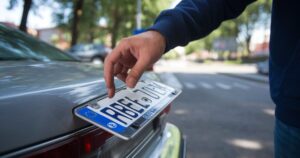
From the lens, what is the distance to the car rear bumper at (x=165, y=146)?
2.18 m

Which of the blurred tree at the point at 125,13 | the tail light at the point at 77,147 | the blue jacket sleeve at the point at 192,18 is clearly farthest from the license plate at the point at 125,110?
the blurred tree at the point at 125,13

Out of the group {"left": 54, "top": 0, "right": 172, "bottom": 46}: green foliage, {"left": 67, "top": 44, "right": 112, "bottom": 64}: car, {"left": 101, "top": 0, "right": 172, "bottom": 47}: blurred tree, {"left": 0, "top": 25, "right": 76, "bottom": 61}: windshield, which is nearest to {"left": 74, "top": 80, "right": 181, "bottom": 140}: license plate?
{"left": 0, "top": 25, "right": 76, "bottom": 61}: windshield

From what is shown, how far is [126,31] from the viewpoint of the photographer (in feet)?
108

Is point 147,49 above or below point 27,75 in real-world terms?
above

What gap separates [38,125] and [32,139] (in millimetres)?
49

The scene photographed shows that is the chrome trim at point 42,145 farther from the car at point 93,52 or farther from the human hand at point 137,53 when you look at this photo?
the car at point 93,52

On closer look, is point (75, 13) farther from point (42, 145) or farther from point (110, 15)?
point (42, 145)

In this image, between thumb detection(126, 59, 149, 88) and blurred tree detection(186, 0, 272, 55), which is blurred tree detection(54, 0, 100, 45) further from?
blurred tree detection(186, 0, 272, 55)

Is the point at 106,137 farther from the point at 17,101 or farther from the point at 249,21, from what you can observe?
the point at 249,21

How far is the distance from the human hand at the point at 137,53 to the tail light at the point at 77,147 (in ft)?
0.88

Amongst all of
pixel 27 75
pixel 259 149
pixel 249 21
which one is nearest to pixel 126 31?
pixel 249 21

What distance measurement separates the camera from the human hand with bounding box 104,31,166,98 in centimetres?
128

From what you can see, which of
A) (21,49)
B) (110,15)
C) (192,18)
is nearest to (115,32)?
(110,15)

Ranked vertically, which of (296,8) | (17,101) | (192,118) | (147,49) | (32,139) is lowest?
(192,118)
